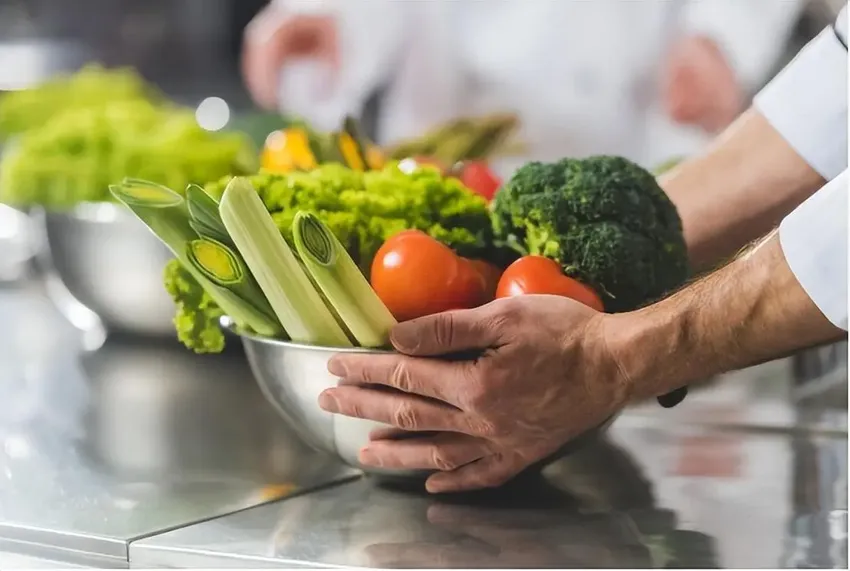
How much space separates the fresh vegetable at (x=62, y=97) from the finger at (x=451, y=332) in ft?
3.74

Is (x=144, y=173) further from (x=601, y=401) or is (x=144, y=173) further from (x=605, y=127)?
(x=605, y=127)

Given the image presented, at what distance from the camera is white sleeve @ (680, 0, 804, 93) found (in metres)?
2.28

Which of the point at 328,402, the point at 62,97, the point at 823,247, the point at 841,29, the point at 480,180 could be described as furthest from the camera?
the point at 62,97

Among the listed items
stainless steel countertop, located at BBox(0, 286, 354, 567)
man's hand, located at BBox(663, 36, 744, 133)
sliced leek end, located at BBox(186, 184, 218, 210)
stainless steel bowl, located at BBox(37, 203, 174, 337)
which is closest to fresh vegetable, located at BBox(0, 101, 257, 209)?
stainless steel bowl, located at BBox(37, 203, 174, 337)

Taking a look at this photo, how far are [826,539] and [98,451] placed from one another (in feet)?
1.99

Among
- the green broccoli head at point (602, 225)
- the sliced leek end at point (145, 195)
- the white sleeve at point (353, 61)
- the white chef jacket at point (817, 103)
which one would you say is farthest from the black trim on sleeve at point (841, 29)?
the white sleeve at point (353, 61)

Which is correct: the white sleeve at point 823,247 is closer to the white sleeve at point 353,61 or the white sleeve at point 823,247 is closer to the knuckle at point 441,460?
the knuckle at point 441,460

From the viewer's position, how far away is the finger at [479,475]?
88cm

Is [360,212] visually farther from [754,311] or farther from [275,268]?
[754,311]

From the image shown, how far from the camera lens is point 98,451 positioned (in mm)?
1044

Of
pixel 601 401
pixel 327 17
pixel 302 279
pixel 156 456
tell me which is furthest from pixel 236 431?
pixel 327 17

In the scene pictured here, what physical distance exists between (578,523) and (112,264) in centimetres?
70

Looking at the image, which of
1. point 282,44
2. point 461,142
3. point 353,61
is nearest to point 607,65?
point 353,61

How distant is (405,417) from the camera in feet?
2.78
